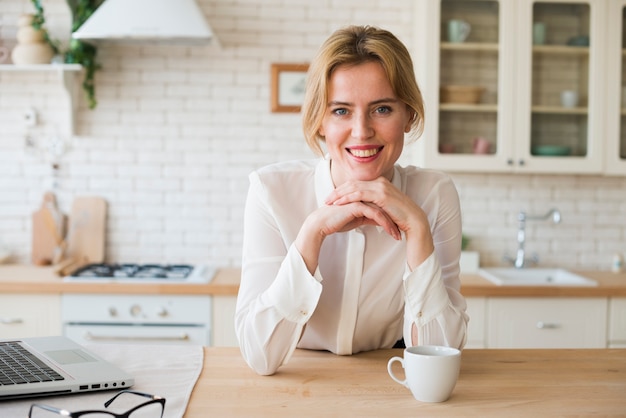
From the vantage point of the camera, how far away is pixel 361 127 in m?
1.67

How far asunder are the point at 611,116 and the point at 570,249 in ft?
2.60

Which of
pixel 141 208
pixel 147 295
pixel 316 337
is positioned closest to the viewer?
pixel 316 337

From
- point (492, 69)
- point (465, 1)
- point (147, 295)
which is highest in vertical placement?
point (465, 1)

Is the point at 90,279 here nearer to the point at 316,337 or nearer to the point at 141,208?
the point at 141,208

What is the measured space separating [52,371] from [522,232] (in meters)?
Answer: 2.97

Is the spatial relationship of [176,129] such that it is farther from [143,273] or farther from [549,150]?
[549,150]

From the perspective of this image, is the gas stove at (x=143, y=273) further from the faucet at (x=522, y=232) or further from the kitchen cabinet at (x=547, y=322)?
the faucet at (x=522, y=232)

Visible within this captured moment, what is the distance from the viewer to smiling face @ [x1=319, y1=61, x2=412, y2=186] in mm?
1685

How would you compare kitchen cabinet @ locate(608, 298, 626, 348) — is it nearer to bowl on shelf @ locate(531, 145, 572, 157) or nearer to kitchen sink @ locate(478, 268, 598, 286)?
kitchen sink @ locate(478, 268, 598, 286)

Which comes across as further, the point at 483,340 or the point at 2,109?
the point at 2,109

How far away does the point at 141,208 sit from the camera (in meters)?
3.81

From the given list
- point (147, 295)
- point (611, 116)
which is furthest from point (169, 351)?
point (611, 116)

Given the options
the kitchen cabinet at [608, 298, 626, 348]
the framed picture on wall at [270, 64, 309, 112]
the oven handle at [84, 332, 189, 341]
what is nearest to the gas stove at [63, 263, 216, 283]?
the oven handle at [84, 332, 189, 341]

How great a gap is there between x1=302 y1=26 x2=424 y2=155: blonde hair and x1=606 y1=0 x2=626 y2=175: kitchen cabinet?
2247 millimetres
